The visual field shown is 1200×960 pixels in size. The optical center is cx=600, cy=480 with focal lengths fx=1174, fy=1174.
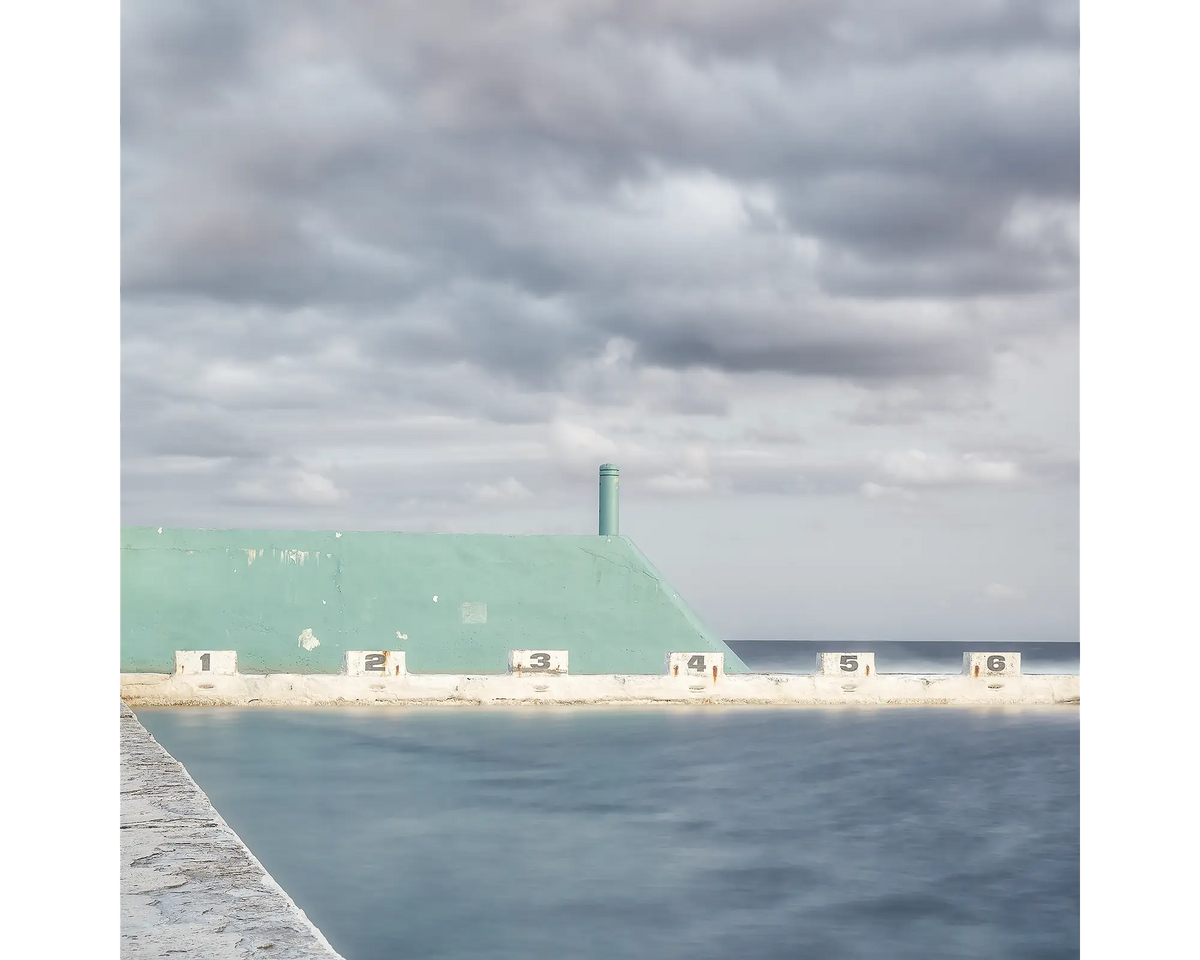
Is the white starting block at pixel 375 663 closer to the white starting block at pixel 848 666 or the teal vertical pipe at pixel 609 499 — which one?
the teal vertical pipe at pixel 609 499

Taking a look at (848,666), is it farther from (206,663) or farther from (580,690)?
(206,663)

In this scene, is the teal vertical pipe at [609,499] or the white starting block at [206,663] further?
the teal vertical pipe at [609,499]

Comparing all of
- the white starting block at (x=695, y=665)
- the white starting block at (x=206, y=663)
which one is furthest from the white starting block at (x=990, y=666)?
the white starting block at (x=206, y=663)

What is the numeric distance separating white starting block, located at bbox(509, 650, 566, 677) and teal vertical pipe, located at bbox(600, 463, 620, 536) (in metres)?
3.84

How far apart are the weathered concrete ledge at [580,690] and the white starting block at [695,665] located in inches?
7.2

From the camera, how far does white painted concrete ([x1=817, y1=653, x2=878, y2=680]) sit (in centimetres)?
2448

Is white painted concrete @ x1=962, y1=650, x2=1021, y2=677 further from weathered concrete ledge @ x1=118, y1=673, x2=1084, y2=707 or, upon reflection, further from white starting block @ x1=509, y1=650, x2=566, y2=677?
white starting block @ x1=509, y1=650, x2=566, y2=677

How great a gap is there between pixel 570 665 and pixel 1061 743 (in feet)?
31.2

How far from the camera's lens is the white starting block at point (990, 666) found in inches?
993
